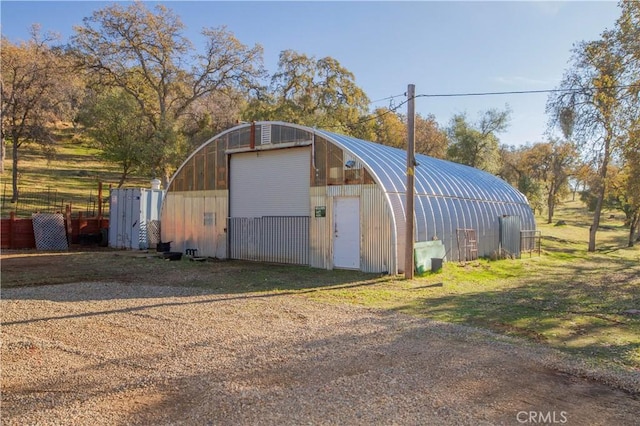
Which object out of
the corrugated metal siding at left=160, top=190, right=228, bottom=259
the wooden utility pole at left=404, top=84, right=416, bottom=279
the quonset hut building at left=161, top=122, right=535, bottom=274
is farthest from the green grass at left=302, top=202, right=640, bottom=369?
the corrugated metal siding at left=160, top=190, right=228, bottom=259

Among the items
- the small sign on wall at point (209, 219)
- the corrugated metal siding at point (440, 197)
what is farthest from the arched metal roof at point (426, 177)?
the small sign on wall at point (209, 219)

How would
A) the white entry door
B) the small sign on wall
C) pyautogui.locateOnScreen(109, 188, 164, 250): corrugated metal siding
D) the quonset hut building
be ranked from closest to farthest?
1. the quonset hut building
2. the white entry door
3. the small sign on wall
4. pyautogui.locateOnScreen(109, 188, 164, 250): corrugated metal siding

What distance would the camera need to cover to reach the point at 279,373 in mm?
5797

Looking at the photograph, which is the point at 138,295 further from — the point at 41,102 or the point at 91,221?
the point at 41,102

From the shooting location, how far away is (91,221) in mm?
24562

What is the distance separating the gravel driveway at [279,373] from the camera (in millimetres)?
4613

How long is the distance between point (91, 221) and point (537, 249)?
24.1m

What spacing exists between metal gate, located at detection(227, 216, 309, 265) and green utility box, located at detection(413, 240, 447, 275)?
159 inches

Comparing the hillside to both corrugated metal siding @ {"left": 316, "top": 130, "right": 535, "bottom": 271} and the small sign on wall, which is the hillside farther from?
corrugated metal siding @ {"left": 316, "top": 130, "right": 535, "bottom": 271}

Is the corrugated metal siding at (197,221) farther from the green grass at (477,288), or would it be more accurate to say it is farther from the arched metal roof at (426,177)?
the arched metal roof at (426,177)

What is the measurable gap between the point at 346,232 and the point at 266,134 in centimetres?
539

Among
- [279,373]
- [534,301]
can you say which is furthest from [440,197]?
[279,373]

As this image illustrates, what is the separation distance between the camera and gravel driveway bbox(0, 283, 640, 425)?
15.1 feet

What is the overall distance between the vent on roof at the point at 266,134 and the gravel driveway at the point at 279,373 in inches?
407
